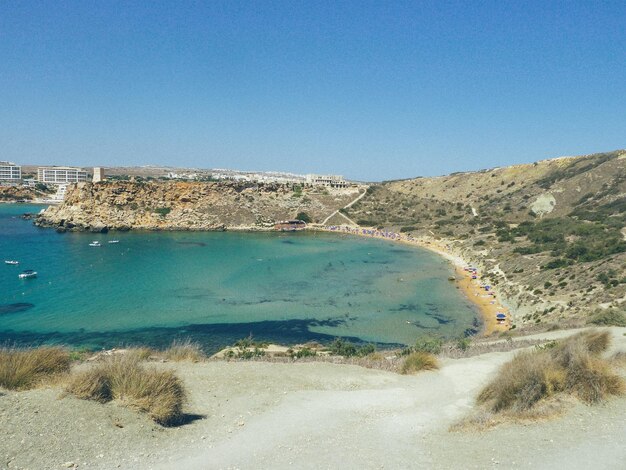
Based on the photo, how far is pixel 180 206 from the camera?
85688mm

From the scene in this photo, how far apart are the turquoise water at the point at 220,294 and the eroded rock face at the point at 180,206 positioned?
53.6 feet

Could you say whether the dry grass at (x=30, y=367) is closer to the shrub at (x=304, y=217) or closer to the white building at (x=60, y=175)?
the shrub at (x=304, y=217)

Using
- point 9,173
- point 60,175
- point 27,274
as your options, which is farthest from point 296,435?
point 9,173

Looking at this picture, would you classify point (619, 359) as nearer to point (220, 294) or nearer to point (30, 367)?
point (30, 367)

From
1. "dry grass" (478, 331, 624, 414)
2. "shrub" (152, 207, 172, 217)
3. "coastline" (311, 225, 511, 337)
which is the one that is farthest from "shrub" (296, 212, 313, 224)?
"dry grass" (478, 331, 624, 414)

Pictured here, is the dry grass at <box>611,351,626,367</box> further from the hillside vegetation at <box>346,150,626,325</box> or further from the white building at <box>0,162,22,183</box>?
the white building at <box>0,162,22,183</box>

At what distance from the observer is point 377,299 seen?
117ft

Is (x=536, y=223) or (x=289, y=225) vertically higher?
(x=536, y=223)

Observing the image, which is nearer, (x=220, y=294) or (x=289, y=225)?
(x=220, y=294)

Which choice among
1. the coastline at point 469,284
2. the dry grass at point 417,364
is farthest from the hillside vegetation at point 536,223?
the dry grass at point 417,364

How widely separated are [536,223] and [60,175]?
158613 mm

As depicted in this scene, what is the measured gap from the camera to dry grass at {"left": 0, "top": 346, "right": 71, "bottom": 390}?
→ 830 centimetres

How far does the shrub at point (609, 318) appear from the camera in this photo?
58.9 ft

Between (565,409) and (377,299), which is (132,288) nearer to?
(377,299)
